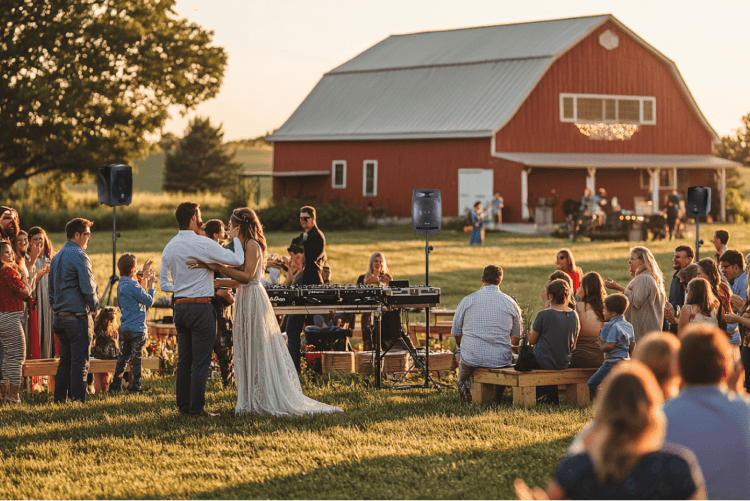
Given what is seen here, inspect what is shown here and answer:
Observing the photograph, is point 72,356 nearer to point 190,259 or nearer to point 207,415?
point 207,415

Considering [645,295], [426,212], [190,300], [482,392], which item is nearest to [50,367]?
[190,300]

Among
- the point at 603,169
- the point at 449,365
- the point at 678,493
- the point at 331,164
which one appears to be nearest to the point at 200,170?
the point at 331,164

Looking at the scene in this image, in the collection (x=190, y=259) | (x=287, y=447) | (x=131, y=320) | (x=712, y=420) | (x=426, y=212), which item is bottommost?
(x=287, y=447)

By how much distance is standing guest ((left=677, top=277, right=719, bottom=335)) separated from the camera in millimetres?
8805

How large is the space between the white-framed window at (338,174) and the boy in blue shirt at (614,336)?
33.5 meters

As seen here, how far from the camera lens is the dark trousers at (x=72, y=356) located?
373 inches

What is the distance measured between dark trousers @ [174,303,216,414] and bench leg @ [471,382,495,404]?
270cm

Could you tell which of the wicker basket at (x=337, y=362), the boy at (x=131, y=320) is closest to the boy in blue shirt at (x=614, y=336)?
the wicker basket at (x=337, y=362)

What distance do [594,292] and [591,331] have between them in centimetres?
39

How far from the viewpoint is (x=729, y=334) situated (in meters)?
9.55

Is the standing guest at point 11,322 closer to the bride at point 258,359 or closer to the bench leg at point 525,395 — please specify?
the bride at point 258,359

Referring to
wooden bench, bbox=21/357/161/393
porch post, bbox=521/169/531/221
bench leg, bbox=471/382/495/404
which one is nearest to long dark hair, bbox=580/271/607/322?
bench leg, bbox=471/382/495/404

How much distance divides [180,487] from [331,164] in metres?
36.6

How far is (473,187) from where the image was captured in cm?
3812
